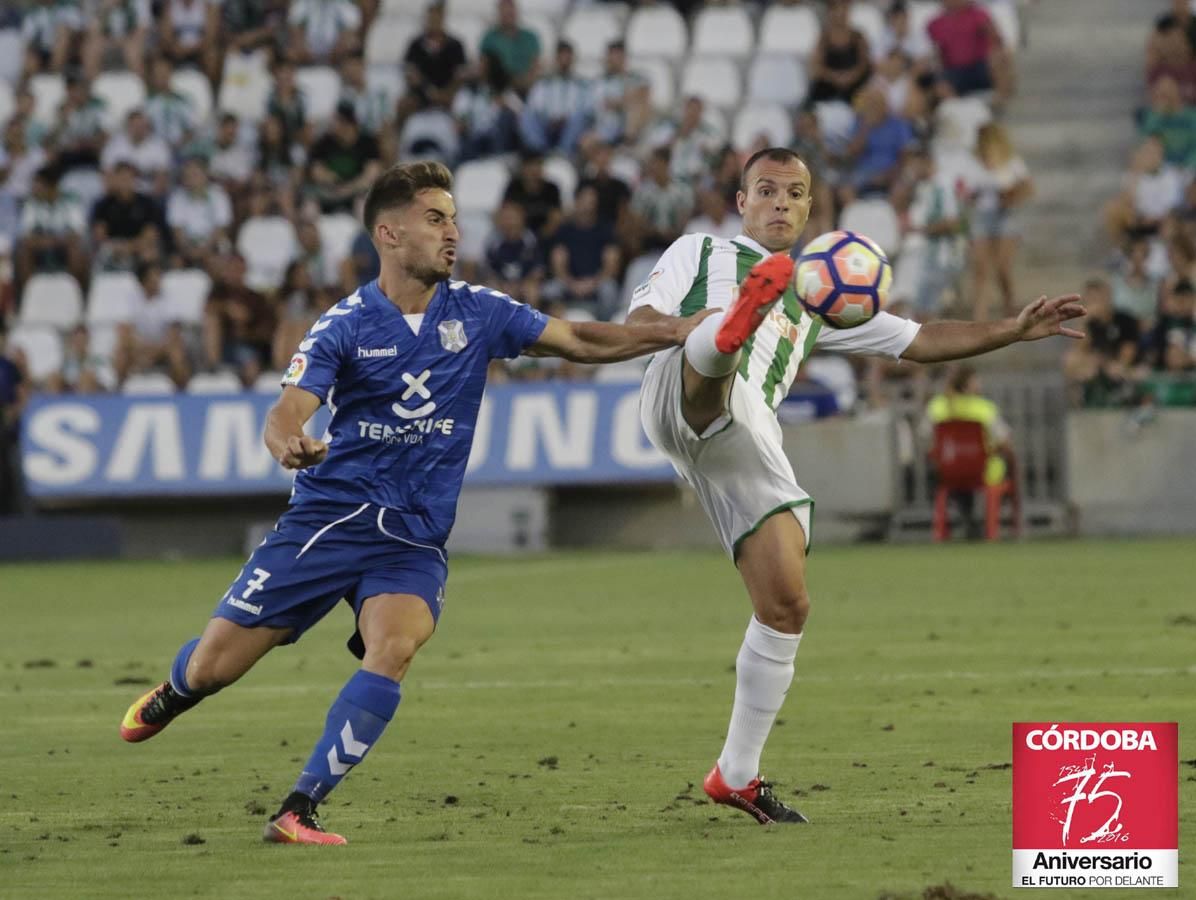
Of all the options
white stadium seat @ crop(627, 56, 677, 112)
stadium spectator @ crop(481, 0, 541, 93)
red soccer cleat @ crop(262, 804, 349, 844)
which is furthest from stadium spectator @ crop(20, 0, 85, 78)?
red soccer cleat @ crop(262, 804, 349, 844)

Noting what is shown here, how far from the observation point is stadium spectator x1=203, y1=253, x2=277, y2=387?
859 inches

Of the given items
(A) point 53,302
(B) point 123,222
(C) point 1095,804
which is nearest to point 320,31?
(B) point 123,222

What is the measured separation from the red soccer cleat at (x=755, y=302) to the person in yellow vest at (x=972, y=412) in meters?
13.5

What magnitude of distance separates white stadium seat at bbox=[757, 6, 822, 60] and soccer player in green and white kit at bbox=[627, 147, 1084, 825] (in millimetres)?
17028

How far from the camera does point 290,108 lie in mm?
24062

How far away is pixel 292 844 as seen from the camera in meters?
6.55

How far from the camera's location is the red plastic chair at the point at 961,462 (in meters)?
19.8

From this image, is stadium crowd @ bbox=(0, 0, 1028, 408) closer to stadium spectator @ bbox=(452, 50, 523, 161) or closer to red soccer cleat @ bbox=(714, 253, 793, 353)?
stadium spectator @ bbox=(452, 50, 523, 161)

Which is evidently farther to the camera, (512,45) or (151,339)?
(512,45)

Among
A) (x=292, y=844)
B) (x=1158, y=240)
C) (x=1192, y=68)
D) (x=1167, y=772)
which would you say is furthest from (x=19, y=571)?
(x=1167, y=772)

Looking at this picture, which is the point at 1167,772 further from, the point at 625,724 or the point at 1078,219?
the point at 1078,219

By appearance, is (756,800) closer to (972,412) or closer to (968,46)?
(972,412)

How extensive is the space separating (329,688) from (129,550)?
1090 cm

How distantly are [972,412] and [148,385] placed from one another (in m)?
7.64
